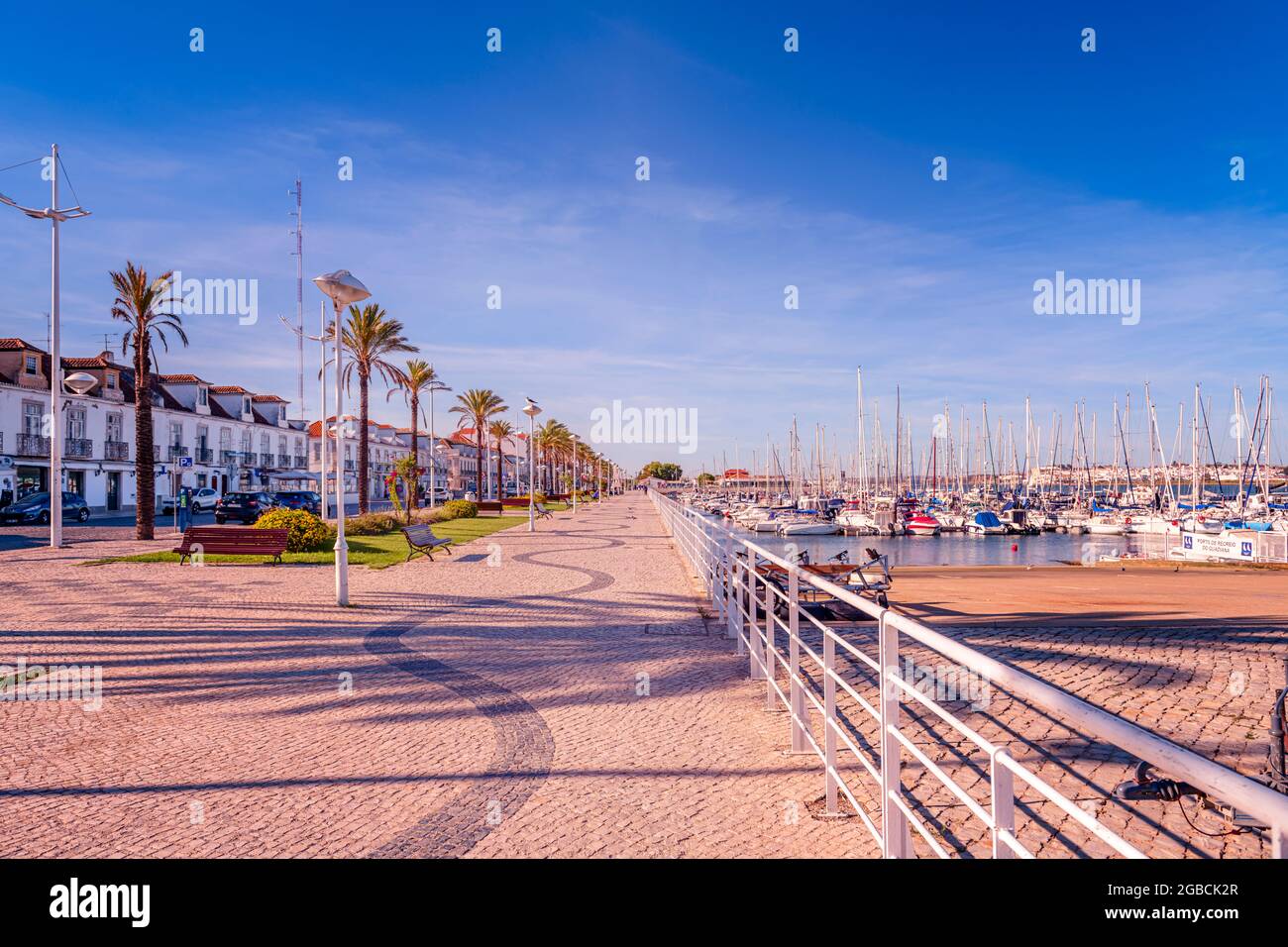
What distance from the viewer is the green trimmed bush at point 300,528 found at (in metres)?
20.0

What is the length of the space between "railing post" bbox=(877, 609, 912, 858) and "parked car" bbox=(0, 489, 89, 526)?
41531mm

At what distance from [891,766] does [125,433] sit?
193 ft

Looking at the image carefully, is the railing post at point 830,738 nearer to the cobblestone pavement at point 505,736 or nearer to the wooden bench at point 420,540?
the cobblestone pavement at point 505,736

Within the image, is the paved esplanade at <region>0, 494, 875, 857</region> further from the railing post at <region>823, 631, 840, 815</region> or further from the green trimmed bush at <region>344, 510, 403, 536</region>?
the green trimmed bush at <region>344, 510, 403, 536</region>

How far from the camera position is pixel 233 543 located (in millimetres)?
17953

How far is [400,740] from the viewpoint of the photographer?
5.50 meters

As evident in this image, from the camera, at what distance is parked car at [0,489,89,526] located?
3381cm

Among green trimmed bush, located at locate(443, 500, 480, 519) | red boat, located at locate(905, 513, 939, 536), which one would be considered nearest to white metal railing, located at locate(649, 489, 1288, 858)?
green trimmed bush, located at locate(443, 500, 480, 519)

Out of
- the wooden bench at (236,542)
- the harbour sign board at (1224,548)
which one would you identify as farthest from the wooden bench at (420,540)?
the harbour sign board at (1224,548)

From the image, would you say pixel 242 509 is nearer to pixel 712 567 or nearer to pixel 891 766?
pixel 712 567

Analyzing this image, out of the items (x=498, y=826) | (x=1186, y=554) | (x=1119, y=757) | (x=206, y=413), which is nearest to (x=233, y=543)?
(x=498, y=826)

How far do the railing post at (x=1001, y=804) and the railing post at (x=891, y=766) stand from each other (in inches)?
34.6

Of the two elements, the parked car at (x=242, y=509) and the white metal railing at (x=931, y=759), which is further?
the parked car at (x=242, y=509)
